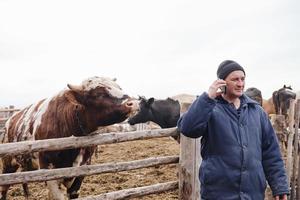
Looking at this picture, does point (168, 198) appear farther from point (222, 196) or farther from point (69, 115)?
point (222, 196)

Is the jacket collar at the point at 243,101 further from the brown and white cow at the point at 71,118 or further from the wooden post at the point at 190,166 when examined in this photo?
the wooden post at the point at 190,166

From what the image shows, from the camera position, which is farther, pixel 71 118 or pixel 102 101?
pixel 71 118

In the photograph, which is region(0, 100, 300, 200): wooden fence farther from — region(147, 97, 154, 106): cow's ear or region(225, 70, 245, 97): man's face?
region(147, 97, 154, 106): cow's ear

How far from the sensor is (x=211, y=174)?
297 centimetres

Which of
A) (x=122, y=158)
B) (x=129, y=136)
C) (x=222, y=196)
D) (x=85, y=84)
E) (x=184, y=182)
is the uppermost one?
(x=85, y=84)

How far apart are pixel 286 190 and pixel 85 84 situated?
2317 mm

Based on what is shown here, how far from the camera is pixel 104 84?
13.5 feet

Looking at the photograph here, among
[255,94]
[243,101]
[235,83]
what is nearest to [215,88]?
[235,83]

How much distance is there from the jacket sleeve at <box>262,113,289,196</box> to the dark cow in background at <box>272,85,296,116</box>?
11213mm

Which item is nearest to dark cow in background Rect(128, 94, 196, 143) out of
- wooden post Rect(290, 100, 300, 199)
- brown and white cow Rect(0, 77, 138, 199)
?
wooden post Rect(290, 100, 300, 199)

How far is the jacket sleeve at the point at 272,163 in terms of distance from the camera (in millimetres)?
3053

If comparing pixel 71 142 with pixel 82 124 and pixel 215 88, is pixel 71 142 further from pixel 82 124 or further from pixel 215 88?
pixel 215 88

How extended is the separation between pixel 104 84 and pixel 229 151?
67.2 inches

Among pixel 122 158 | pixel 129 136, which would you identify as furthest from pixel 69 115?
pixel 122 158
